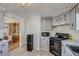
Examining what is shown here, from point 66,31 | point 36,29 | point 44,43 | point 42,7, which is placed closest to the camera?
point 42,7

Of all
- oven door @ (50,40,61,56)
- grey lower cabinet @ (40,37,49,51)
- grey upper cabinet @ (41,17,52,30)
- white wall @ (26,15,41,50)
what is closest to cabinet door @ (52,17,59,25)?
grey upper cabinet @ (41,17,52,30)

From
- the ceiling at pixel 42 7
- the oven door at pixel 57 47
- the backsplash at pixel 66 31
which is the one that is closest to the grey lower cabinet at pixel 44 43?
the backsplash at pixel 66 31

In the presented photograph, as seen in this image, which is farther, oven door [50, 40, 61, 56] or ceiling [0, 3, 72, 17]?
oven door [50, 40, 61, 56]

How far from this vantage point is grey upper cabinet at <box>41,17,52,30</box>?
5.33 metres

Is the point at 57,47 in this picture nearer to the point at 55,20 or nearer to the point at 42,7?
the point at 55,20

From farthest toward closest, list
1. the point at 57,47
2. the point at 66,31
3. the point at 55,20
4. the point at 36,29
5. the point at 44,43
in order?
1. the point at 36,29
2. the point at 44,43
3. the point at 55,20
4. the point at 66,31
5. the point at 57,47

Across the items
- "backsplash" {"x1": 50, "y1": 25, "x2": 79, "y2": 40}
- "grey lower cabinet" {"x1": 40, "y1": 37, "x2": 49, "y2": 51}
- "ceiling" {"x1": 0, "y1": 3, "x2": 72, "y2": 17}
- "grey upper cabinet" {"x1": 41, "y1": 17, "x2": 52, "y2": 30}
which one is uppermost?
"ceiling" {"x1": 0, "y1": 3, "x2": 72, "y2": 17}

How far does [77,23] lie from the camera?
8.52ft

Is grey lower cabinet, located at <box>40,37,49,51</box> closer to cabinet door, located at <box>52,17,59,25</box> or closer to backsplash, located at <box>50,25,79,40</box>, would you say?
backsplash, located at <box>50,25,79,40</box>

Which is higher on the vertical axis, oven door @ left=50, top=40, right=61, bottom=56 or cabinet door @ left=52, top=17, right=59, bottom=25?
cabinet door @ left=52, top=17, right=59, bottom=25

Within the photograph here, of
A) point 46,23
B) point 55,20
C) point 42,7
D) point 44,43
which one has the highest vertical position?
point 42,7

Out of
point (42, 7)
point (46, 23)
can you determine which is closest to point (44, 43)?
point (46, 23)

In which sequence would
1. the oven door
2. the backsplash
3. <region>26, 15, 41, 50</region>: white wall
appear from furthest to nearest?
<region>26, 15, 41, 50</region>: white wall < the oven door < the backsplash

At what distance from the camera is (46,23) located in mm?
5395
